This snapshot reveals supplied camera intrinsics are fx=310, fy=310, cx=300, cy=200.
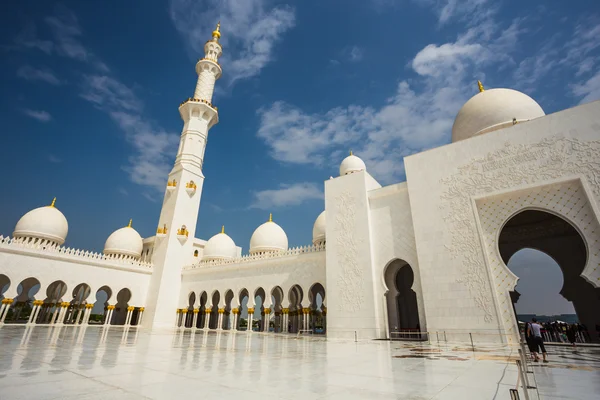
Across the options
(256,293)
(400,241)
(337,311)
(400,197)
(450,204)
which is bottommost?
(337,311)

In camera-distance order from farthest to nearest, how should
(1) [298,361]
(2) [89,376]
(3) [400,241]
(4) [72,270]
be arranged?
(4) [72,270], (3) [400,241], (1) [298,361], (2) [89,376]

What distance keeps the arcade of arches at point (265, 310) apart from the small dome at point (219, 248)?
2.84m

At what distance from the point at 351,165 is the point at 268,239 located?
271 inches

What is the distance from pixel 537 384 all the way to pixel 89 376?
468 centimetres

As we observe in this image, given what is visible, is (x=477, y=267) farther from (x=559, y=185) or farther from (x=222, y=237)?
(x=222, y=237)

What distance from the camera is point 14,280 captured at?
14266 mm

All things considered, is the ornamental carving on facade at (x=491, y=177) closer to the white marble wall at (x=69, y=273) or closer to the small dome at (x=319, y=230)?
the small dome at (x=319, y=230)

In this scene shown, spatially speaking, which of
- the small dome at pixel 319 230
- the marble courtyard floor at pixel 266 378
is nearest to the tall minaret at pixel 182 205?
the small dome at pixel 319 230

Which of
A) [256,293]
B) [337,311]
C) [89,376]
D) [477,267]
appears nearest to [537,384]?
[89,376]

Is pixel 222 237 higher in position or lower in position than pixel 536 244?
higher

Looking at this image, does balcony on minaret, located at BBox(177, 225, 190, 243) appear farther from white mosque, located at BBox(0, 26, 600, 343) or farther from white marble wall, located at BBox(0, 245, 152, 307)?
white marble wall, located at BBox(0, 245, 152, 307)

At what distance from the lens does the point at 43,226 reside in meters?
18.0

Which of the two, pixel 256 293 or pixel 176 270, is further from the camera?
pixel 176 270

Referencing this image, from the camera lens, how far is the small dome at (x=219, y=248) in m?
20.9
